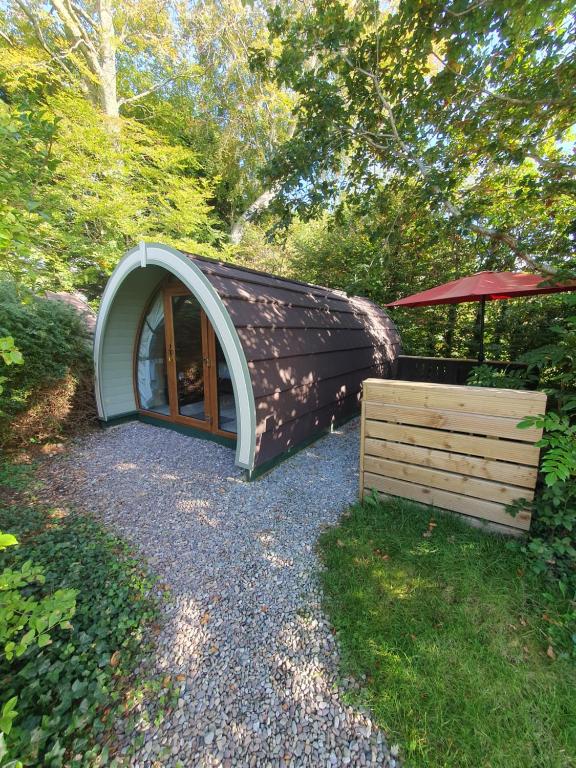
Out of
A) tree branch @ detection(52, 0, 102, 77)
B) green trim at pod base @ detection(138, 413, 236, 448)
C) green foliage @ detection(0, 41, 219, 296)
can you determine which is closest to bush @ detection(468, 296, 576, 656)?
green trim at pod base @ detection(138, 413, 236, 448)

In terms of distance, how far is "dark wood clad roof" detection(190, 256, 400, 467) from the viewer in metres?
3.19

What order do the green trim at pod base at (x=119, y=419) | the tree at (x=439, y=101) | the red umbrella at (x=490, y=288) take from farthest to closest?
the green trim at pod base at (x=119, y=419) < the red umbrella at (x=490, y=288) < the tree at (x=439, y=101)

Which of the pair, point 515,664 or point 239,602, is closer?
point 515,664

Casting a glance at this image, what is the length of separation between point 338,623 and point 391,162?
4.69 meters

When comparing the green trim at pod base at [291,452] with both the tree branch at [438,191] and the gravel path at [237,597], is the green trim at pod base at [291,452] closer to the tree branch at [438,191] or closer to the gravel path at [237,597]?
the gravel path at [237,597]

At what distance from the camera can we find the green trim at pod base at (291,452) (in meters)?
3.37

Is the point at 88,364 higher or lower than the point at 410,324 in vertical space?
lower

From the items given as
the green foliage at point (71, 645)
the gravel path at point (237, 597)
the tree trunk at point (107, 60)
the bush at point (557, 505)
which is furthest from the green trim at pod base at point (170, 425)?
the tree trunk at point (107, 60)

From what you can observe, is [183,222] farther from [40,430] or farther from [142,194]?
[40,430]

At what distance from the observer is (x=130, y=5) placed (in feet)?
26.6

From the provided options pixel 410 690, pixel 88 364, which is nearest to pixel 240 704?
pixel 410 690

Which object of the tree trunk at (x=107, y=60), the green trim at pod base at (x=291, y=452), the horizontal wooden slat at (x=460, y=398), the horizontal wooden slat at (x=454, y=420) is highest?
the tree trunk at (x=107, y=60)

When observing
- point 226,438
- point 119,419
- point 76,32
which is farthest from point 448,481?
point 76,32

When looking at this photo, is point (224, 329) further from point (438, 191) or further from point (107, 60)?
point (107, 60)
